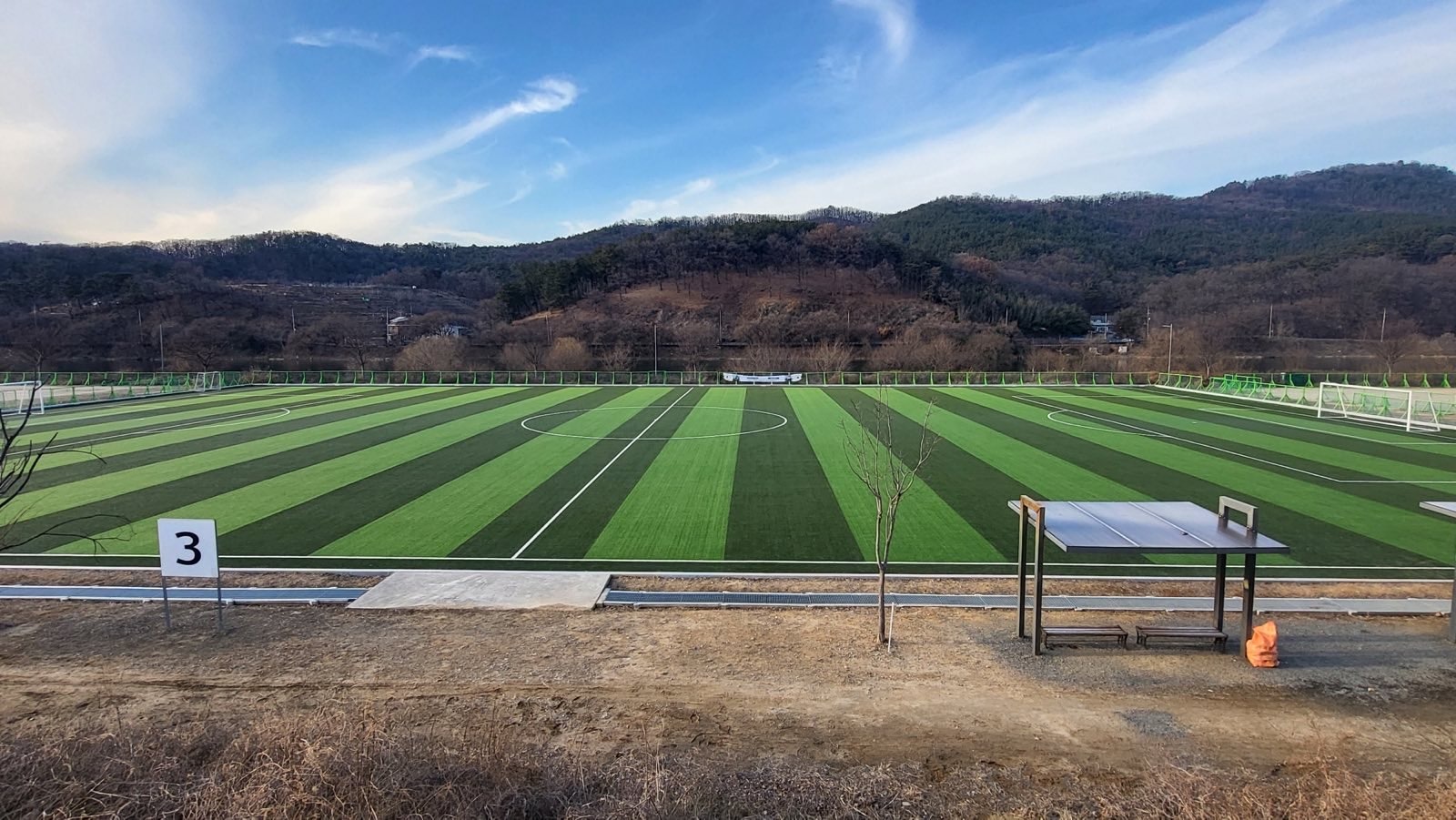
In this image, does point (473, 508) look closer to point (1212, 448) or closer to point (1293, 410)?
point (1212, 448)

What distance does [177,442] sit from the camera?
78.1 feet

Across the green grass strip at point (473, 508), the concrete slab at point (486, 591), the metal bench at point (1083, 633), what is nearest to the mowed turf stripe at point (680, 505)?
the concrete slab at point (486, 591)

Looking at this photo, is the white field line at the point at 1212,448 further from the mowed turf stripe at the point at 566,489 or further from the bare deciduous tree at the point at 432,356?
the bare deciduous tree at the point at 432,356

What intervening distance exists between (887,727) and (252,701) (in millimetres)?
6208

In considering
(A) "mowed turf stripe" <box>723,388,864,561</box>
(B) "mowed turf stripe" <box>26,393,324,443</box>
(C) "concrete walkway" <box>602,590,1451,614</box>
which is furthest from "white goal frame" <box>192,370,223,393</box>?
(C) "concrete walkway" <box>602,590,1451,614</box>

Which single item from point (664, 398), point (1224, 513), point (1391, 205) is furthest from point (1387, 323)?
point (1391, 205)

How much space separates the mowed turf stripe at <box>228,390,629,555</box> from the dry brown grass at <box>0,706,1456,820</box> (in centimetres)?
A: 661

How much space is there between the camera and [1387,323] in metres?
73.0

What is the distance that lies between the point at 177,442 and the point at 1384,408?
1820 inches

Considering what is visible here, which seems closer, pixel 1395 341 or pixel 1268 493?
pixel 1268 493

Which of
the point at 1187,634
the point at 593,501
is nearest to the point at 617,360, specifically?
the point at 593,501

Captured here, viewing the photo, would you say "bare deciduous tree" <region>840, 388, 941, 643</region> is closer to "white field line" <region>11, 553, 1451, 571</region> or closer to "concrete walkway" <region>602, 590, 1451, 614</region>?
"concrete walkway" <region>602, 590, 1451, 614</region>

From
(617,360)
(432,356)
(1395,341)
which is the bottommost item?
(617,360)

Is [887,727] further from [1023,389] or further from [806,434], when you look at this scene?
[1023,389]
